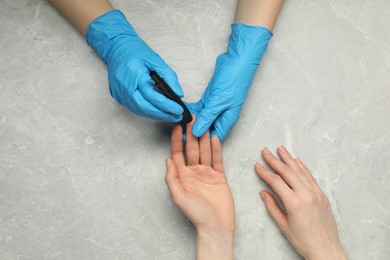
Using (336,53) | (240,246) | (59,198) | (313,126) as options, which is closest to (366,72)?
(336,53)

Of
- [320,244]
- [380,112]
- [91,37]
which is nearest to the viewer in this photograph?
[320,244]

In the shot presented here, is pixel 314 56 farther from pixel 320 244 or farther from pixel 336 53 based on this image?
pixel 320 244

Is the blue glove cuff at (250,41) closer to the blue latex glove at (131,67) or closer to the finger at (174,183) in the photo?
the blue latex glove at (131,67)

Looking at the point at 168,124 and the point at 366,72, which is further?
the point at 366,72

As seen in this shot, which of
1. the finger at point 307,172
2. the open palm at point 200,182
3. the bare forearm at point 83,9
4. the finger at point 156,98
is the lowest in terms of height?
the open palm at point 200,182

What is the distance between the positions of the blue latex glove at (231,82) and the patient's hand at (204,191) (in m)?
0.05

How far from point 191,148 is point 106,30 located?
448mm

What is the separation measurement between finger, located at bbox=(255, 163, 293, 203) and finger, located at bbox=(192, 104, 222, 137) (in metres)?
0.22

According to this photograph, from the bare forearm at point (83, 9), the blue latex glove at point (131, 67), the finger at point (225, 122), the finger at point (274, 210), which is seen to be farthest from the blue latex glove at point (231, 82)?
the bare forearm at point (83, 9)

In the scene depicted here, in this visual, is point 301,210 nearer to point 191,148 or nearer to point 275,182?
point 275,182

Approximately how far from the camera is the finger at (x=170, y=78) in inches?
46.5

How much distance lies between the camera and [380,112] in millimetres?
1406

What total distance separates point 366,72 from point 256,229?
2.17ft

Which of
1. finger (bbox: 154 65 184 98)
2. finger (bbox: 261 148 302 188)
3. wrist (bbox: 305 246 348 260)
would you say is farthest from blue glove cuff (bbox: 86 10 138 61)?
wrist (bbox: 305 246 348 260)
